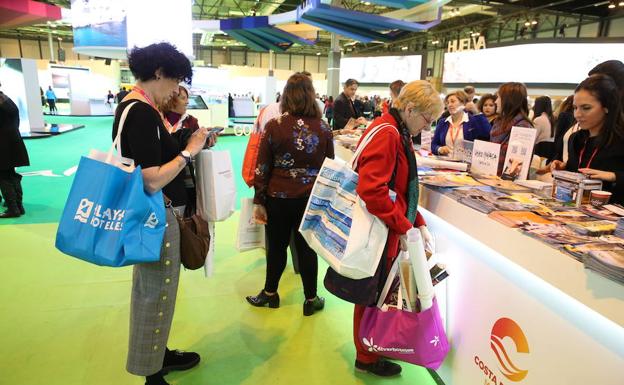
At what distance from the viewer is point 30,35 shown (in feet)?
91.9

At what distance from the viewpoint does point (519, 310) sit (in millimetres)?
1499

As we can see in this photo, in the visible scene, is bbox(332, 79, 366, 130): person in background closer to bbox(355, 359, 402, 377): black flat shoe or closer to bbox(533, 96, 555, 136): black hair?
bbox(533, 96, 555, 136): black hair

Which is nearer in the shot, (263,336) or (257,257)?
(263,336)

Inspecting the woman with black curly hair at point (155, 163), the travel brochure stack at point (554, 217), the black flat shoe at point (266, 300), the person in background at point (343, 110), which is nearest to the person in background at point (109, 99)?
the person in background at point (343, 110)

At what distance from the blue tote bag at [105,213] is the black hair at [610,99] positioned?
198 cm

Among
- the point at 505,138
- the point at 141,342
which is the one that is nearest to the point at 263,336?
the point at 141,342

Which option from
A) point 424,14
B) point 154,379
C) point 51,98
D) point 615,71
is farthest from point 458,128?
point 51,98

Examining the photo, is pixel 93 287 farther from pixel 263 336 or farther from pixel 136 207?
pixel 136 207

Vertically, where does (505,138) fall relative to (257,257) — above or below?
above

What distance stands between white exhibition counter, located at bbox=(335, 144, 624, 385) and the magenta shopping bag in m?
0.15

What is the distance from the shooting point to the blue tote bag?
1370 mm

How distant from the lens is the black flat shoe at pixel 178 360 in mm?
2133

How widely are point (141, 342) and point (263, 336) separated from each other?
3.01 ft

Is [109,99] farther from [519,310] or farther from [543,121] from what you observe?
[519,310]
